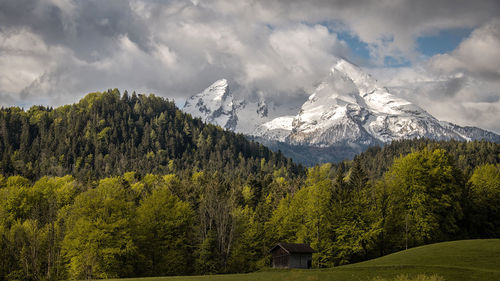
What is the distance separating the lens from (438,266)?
46406mm

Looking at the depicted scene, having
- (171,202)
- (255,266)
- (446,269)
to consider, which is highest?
(171,202)

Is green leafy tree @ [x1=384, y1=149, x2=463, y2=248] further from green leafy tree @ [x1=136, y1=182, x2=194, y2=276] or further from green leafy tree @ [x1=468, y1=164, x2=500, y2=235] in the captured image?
green leafy tree @ [x1=136, y1=182, x2=194, y2=276]

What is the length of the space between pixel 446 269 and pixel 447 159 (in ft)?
119

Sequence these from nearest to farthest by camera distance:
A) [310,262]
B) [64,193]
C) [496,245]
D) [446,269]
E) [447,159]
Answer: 1. [446,269]
2. [496,245]
3. [310,262]
4. [447,159]
5. [64,193]

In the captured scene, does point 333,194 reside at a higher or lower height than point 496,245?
higher

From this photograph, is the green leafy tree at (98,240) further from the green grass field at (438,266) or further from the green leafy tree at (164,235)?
the green grass field at (438,266)

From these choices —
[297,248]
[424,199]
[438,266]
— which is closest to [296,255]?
[297,248]

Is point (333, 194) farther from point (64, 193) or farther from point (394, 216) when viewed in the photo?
point (64, 193)

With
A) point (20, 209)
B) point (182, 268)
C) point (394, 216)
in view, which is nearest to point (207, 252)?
point (182, 268)

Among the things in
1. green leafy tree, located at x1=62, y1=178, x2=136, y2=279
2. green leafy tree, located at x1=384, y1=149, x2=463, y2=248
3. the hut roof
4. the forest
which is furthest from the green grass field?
green leafy tree, located at x1=62, y1=178, x2=136, y2=279

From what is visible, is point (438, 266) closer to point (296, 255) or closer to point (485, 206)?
point (296, 255)

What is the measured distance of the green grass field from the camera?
4331 cm

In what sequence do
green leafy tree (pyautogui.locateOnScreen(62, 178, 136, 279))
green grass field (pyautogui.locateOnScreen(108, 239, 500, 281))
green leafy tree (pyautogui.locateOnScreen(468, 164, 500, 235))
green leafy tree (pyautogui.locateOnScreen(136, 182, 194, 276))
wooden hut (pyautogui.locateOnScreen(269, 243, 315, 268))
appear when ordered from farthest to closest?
green leafy tree (pyautogui.locateOnScreen(468, 164, 500, 235)) < green leafy tree (pyautogui.locateOnScreen(136, 182, 194, 276)) < wooden hut (pyautogui.locateOnScreen(269, 243, 315, 268)) < green leafy tree (pyautogui.locateOnScreen(62, 178, 136, 279)) < green grass field (pyautogui.locateOnScreen(108, 239, 500, 281))

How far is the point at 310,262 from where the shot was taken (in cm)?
7119
